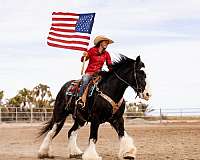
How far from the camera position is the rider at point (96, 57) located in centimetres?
1154

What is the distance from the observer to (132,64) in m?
10.9

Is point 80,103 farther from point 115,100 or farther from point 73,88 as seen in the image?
point 115,100

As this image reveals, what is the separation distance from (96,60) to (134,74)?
1.22 meters

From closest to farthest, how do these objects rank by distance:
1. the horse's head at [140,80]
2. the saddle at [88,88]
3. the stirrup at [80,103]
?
the horse's head at [140,80] < the saddle at [88,88] < the stirrup at [80,103]

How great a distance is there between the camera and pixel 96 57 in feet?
37.9

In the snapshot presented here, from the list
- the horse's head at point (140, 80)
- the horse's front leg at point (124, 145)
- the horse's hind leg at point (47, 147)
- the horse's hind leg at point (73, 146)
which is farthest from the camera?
the horse's hind leg at point (73, 146)

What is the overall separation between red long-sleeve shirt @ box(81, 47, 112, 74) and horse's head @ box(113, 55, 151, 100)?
41 centimetres

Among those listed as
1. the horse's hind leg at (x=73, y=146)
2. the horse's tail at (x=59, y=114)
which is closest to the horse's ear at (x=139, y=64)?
the horse's tail at (x=59, y=114)

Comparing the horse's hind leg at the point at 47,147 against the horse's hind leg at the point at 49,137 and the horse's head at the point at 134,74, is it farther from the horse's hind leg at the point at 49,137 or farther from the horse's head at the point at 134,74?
the horse's head at the point at 134,74

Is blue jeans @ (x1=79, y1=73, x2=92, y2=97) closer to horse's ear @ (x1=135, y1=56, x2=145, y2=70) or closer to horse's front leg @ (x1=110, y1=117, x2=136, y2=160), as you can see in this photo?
horse's front leg @ (x1=110, y1=117, x2=136, y2=160)

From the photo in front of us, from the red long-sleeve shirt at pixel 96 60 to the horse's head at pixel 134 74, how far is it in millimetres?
407

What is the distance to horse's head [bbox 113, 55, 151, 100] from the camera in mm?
10395

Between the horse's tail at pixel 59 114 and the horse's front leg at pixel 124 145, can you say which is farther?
the horse's tail at pixel 59 114

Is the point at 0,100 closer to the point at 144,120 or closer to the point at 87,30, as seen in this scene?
the point at 144,120
